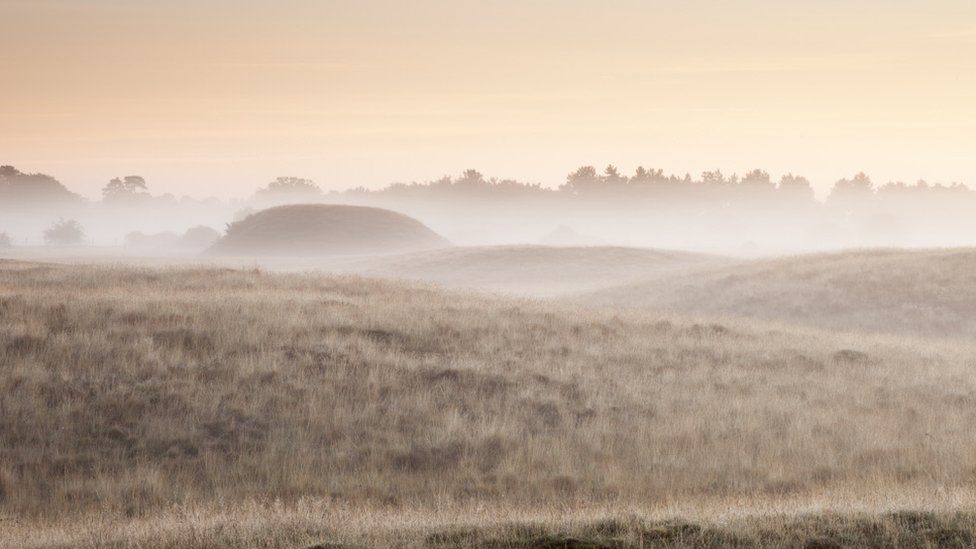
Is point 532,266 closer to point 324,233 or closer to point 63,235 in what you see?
point 324,233

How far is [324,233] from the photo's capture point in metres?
125

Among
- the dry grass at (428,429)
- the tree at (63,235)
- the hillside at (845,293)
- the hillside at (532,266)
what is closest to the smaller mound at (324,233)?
the hillside at (532,266)

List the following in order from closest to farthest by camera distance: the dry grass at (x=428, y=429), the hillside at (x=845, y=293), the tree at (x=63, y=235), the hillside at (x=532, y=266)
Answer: the dry grass at (x=428, y=429)
the hillside at (x=845, y=293)
the hillside at (x=532, y=266)
the tree at (x=63, y=235)

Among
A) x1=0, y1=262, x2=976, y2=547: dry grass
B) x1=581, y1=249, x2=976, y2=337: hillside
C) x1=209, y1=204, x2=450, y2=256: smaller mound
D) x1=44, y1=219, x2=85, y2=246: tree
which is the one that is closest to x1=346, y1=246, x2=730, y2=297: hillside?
x1=581, y1=249, x2=976, y2=337: hillside

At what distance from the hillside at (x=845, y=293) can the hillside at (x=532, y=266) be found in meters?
16.8

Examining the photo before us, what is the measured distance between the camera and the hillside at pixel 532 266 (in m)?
69.2

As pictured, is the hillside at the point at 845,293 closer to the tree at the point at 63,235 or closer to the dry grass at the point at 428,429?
the dry grass at the point at 428,429

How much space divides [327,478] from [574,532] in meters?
5.99

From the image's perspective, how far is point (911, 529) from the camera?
27.7 feet

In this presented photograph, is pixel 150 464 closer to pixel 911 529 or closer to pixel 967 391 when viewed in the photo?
pixel 911 529

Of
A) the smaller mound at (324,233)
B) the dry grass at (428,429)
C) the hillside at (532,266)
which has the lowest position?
the dry grass at (428,429)

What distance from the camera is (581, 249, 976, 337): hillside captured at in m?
34.4

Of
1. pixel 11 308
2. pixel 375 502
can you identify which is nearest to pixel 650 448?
pixel 375 502

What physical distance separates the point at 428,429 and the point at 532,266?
63268 mm
